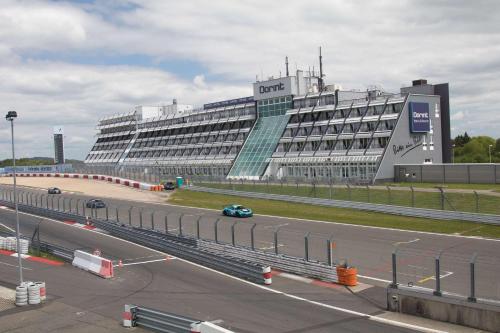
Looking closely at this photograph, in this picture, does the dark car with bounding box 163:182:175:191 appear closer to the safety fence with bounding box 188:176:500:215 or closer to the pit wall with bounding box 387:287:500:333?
the safety fence with bounding box 188:176:500:215

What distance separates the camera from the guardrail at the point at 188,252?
23859 mm

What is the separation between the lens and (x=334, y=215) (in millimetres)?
49531

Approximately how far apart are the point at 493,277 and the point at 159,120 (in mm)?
109481

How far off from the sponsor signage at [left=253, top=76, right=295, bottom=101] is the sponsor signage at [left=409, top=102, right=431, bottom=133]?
76.4 ft

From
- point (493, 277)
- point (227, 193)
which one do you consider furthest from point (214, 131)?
point (493, 277)

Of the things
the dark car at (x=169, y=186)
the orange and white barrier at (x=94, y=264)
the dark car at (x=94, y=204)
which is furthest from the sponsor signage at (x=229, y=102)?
the orange and white barrier at (x=94, y=264)

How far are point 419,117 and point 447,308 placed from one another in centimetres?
6513

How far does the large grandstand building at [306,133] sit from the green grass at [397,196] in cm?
1179

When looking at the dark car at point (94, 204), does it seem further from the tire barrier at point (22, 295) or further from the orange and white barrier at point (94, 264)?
the tire barrier at point (22, 295)

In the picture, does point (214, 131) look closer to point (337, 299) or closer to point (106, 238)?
point (106, 238)

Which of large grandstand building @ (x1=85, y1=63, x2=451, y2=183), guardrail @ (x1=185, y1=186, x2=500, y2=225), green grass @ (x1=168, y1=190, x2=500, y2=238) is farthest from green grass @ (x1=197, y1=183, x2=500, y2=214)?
large grandstand building @ (x1=85, y1=63, x2=451, y2=183)

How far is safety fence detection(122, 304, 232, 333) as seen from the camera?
510 inches

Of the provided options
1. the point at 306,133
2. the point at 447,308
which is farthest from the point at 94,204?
the point at 447,308

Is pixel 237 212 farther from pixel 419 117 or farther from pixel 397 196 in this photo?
pixel 419 117
